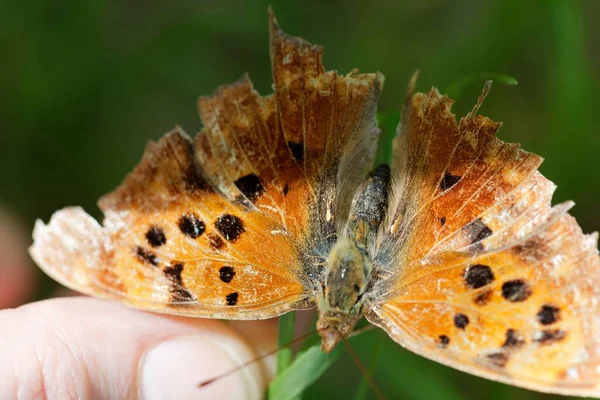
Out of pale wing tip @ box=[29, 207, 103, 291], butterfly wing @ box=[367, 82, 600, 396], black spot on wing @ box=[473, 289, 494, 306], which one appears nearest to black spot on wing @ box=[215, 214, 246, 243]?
pale wing tip @ box=[29, 207, 103, 291]

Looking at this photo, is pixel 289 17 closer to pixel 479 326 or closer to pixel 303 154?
pixel 303 154

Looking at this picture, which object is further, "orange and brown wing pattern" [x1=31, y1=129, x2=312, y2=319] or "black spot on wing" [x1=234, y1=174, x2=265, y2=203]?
"black spot on wing" [x1=234, y1=174, x2=265, y2=203]

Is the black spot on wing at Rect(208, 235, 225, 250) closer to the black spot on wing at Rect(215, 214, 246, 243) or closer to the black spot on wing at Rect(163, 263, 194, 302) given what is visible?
the black spot on wing at Rect(215, 214, 246, 243)

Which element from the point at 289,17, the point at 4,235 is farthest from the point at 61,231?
the point at 289,17

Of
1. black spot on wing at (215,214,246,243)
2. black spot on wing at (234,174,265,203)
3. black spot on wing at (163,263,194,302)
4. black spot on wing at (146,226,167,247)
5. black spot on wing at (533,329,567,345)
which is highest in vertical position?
black spot on wing at (234,174,265,203)

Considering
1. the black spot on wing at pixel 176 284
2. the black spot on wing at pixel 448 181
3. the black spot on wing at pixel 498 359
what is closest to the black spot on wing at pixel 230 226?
the black spot on wing at pixel 176 284

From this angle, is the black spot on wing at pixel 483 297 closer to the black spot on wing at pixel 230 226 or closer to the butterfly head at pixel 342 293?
the butterfly head at pixel 342 293
